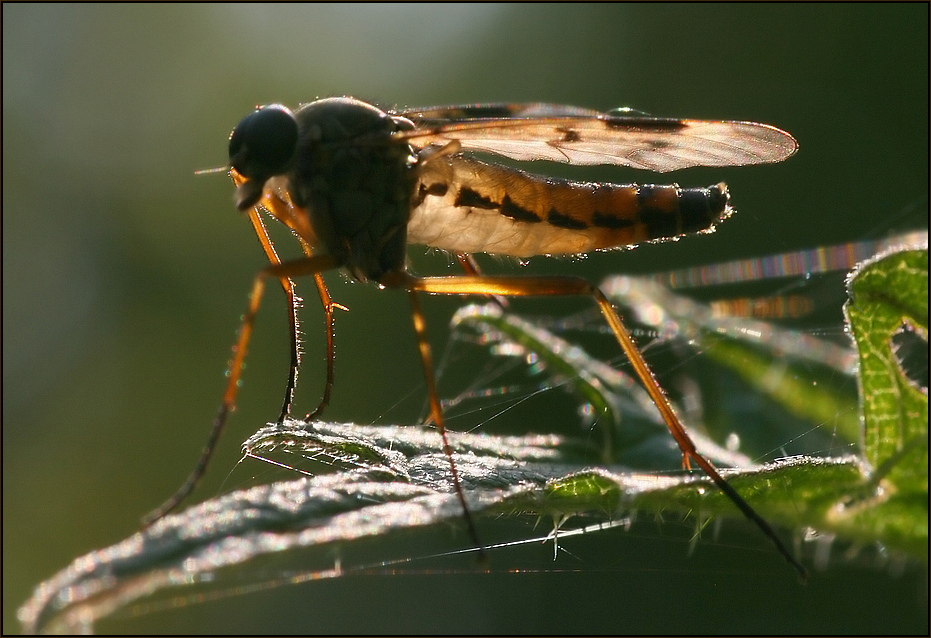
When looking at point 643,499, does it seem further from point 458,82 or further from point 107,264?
point 458,82

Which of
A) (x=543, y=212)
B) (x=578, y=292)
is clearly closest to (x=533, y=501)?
(x=578, y=292)

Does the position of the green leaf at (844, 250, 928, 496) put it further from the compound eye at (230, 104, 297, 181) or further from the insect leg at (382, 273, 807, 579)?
the compound eye at (230, 104, 297, 181)

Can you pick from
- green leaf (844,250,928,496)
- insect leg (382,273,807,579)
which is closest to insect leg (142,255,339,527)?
insect leg (382,273,807,579)

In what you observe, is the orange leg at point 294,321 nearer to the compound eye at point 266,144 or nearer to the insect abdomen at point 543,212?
the compound eye at point 266,144

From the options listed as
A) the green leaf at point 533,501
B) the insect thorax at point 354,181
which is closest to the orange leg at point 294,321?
the insect thorax at point 354,181

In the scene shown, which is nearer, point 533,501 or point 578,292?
point 533,501

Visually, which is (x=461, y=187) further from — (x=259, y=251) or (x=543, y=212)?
(x=259, y=251)
